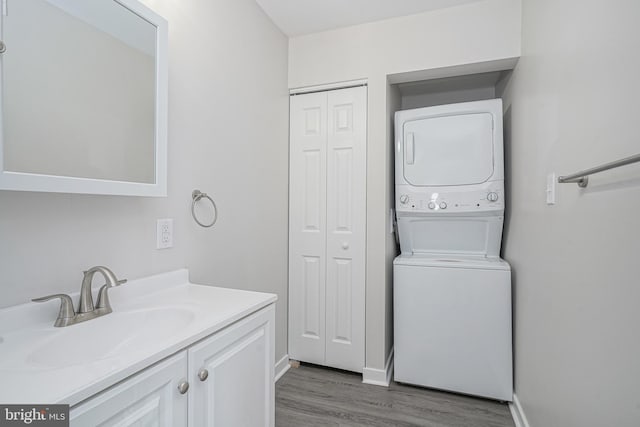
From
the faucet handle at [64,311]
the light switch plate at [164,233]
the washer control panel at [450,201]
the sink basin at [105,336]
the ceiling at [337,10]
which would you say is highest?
the ceiling at [337,10]

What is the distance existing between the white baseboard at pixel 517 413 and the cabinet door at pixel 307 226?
1.23m

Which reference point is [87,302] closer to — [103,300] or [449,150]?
[103,300]

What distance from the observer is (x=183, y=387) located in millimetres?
839

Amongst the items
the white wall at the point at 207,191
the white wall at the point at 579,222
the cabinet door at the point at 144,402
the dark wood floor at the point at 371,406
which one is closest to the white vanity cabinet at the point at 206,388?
the cabinet door at the point at 144,402

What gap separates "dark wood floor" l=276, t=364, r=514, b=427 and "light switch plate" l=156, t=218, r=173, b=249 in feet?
3.96

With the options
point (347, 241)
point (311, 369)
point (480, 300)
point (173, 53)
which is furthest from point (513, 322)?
point (173, 53)

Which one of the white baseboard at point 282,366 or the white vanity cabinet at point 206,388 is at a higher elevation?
the white vanity cabinet at point 206,388

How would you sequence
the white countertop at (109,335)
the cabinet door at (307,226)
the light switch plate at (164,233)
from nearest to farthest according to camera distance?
the white countertop at (109,335), the light switch plate at (164,233), the cabinet door at (307,226)

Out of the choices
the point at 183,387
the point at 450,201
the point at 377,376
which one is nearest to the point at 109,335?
the point at 183,387

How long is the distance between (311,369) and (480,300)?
4.32ft

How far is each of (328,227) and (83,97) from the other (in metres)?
1.63

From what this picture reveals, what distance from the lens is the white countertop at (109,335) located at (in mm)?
623

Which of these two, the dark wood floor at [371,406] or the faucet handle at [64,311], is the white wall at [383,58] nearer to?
the dark wood floor at [371,406]

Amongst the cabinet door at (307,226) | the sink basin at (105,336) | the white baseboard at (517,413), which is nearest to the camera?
the sink basin at (105,336)
